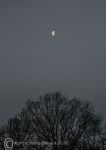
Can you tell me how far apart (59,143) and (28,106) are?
32.2ft

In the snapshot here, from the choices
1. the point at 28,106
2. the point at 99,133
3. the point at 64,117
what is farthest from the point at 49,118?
the point at 99,133

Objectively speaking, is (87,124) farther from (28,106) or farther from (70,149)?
(28,106)

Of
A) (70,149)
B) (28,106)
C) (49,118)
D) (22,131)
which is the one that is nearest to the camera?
(70,149)

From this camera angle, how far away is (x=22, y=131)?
176ft

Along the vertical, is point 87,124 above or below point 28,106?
below

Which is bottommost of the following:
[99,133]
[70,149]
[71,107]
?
[70,149]

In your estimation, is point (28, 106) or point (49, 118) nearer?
point (49, 118)

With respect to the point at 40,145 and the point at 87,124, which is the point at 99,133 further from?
the point at 40,145

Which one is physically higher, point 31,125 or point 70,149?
point 31,125

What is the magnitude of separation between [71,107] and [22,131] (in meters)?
12.7

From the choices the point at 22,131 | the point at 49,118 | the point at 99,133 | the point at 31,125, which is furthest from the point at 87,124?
the point at 22,131

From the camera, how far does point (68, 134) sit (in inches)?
1729

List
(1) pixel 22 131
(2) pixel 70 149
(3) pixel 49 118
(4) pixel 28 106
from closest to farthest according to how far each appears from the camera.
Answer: (2) pixel 70 149, (3) pixel 49 118, (4) pixel 28 106, (1) pixel 22 131

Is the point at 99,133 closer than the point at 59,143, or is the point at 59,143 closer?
the point at 59,143
